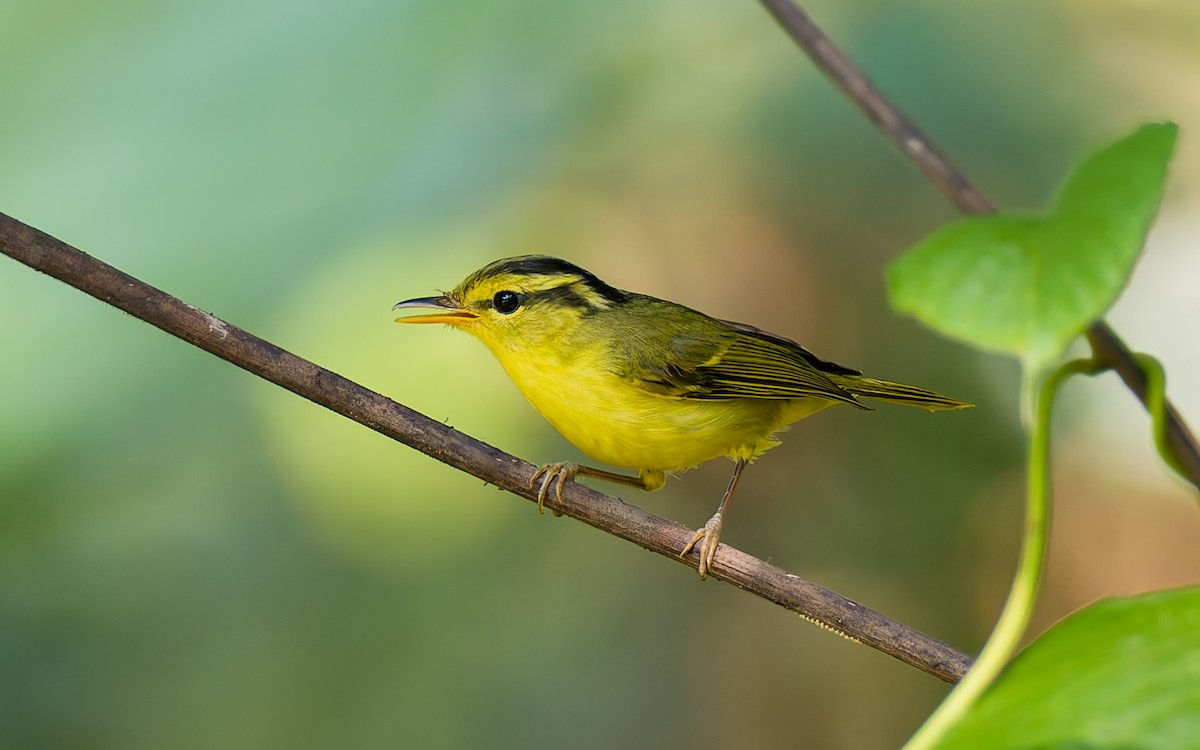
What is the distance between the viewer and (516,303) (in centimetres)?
258

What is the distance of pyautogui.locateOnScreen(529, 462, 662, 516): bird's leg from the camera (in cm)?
186

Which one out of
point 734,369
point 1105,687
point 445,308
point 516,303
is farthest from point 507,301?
point 1105,687

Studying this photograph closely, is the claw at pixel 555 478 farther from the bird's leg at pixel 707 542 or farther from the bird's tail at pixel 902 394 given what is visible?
the bird's tail at pixel 902 394

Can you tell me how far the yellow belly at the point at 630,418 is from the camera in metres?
2.36

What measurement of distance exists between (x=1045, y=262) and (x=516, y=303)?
2.08 meters

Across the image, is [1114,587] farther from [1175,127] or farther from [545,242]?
[1175,127]

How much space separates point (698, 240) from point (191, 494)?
1616 mm

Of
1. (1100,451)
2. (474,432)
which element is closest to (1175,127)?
(474,432)

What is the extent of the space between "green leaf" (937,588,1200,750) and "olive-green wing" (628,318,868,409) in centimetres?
170

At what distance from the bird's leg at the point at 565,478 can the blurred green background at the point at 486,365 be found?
68 centimetres

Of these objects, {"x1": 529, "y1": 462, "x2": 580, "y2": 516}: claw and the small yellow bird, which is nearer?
{"x1": 529, "y1": 462, "x2": 580, "y2": 516}: claw

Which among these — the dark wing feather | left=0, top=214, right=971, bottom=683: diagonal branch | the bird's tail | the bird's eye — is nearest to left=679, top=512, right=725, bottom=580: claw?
left=0, top=214, right=971, bottom=683: diagonal branch

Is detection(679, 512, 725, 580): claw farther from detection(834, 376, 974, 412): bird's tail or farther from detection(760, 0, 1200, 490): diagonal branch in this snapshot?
detection(760, 0, 1200, 490): diagonal branch

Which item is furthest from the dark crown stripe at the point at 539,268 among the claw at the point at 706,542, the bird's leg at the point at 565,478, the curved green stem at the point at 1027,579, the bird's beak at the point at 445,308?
the curved green stem at the point at 1027,579
